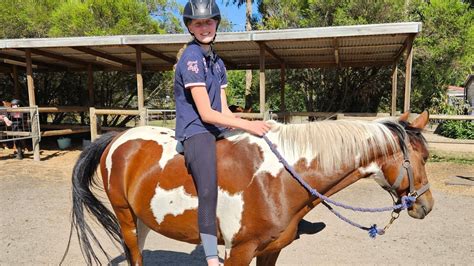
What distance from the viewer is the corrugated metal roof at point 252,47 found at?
7059 millimetres

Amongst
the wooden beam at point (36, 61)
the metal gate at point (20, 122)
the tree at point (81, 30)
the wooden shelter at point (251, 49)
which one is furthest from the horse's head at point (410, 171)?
the tree at point (81, 30)

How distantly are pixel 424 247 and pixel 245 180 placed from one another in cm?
294

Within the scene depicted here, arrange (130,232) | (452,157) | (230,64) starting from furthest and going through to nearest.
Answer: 1. (230,64)
2. (452,157)
3. (130,232)

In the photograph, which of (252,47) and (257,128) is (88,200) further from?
(252,47)

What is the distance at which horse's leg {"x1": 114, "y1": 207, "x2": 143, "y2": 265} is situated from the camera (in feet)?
8.89

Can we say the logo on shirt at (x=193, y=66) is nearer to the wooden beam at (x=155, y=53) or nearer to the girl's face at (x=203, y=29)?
Result: the girl's face at (x=203, y=29)

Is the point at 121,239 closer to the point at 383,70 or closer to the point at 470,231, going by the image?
the point at 470,231

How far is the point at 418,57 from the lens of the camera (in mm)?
13211

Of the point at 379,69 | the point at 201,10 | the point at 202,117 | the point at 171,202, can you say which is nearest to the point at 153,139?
the point at 171,202

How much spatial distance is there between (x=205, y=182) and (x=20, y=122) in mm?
9768

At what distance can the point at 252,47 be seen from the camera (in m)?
8.87

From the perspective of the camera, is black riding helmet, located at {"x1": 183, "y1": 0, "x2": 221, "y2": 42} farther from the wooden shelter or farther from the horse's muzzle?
the wooden shelter

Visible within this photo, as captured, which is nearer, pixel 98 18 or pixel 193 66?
pixel 193 66

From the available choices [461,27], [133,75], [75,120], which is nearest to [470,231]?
[461,27]
